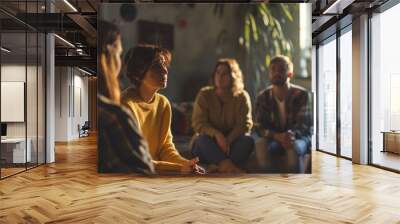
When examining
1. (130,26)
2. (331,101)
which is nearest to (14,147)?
(130,26)

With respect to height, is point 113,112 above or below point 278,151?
above

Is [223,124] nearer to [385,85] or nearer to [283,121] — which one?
[283,121]

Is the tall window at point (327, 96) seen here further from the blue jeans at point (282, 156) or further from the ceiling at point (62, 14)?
the blue jeans at point (282, 156)

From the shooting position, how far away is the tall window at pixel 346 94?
9.15 metres

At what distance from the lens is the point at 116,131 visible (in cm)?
670

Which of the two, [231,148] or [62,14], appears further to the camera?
[62,14]

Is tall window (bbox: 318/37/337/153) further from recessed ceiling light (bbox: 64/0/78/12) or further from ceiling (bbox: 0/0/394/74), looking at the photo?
recessed ceiling light (bbox: 64/0/78/12)

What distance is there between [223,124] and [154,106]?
3.99ft

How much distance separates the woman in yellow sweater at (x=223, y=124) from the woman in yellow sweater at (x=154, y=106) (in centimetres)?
39

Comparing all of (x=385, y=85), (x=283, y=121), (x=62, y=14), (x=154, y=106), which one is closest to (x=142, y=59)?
(x=154, y=106)

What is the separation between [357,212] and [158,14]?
4459 millimetres

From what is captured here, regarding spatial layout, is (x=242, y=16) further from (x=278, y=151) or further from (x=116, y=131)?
(x=116, y=131)

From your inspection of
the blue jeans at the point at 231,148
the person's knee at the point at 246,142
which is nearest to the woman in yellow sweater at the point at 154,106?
the blue jeans at the point at 231,148

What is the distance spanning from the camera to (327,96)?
11.0 metres
